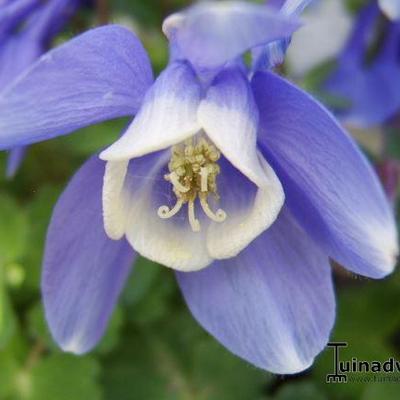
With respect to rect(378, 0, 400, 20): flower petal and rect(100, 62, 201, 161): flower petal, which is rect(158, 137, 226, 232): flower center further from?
rect(378, 0, 400, 20): flower petal

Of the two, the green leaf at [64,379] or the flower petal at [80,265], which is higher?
the flower petal at [80,265]

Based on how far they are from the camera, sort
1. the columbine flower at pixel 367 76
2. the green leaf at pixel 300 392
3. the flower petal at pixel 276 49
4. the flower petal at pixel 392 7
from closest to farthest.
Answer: the flower petal at pixel 276 49, the flower petal at pixel 392 7, the green leaf at pixel 300 392, the columbine flower at pixel 367 76

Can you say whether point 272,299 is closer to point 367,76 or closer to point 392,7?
point 392,7

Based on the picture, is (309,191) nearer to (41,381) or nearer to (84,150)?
(84,150)

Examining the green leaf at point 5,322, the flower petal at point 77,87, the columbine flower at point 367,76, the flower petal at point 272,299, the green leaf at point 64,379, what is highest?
the flower petal at point 77,87

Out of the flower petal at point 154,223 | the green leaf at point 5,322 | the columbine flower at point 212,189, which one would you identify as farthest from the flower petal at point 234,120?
the green leaf at point 5,322

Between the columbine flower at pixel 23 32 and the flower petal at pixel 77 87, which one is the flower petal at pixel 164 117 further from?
the columbine flower at pixel 23 32

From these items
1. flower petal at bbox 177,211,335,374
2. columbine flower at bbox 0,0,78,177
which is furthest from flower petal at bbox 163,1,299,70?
columbine flower at bbox 0,0,78,177
